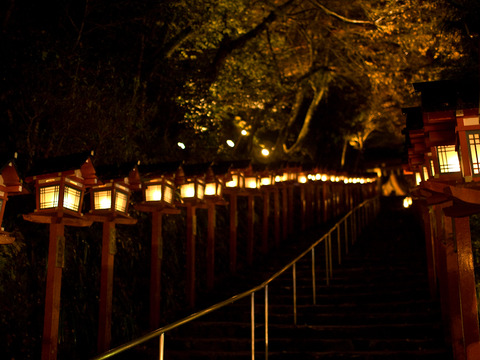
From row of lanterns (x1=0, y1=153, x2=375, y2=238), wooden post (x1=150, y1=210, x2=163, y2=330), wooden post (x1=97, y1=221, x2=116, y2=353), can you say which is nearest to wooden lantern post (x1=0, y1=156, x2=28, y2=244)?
row of lanterns (x1=0, y1=153, x2=375, y2=238)

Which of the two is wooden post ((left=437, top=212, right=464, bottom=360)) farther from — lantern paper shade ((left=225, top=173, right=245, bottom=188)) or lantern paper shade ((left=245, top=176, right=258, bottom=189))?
lantern paper shade ((left=245, top=176, right=258, bottom=189))

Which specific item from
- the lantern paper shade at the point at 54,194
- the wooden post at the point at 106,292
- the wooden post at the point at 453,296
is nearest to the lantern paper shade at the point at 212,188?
the wooden post at the point at 106,292

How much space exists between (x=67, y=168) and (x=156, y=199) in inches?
105

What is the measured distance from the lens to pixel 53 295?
7.01 m

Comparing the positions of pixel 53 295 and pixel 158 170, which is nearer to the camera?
pixel 53 295

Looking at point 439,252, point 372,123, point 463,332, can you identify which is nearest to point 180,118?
point 439,252

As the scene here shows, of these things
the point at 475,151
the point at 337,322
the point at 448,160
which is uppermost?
the point at 448,160

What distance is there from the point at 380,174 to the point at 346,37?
78.9 ft

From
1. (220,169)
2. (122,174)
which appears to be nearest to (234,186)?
(220,169)

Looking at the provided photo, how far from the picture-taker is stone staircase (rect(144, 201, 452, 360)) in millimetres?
8805

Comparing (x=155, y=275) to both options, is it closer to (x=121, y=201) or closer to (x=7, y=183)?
(x=121, y=201)

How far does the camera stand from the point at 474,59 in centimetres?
1102

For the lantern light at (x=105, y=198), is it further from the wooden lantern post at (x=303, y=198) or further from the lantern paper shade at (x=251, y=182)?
the wooden lantern post at (x=303, y=198)

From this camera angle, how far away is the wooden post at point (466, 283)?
7.10 metres
